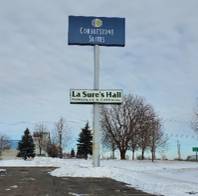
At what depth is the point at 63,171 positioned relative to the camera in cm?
3319

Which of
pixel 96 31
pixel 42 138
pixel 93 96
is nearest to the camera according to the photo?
pixel 93 96

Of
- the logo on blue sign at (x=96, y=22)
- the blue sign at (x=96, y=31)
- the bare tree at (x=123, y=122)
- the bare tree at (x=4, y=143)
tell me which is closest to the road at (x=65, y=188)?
the blue sign at (x=96, y=31)

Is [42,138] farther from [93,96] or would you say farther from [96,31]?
[93,96]

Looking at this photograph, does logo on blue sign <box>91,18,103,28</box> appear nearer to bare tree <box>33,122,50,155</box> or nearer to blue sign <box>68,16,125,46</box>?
blue sign <box>68,16,125,46</box>

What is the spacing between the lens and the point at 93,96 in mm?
36000

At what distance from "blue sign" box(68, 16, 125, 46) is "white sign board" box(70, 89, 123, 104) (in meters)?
4.04

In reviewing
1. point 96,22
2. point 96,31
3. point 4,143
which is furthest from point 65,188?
point 4,143

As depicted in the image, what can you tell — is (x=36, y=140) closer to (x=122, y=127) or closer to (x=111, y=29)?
(x=122, y=127)

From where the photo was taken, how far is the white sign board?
118 ft

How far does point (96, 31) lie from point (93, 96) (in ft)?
17.9

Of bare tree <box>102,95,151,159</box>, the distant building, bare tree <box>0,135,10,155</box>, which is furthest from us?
bare tree <box>0,135,10,155</box>

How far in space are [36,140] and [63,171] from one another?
284 ft

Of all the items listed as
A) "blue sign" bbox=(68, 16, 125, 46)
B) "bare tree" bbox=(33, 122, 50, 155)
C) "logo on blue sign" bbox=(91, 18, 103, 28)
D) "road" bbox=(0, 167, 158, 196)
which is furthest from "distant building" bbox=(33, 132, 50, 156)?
"road" bbox=(0, 167, 158, 196)

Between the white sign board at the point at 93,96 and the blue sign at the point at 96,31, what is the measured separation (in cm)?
404
